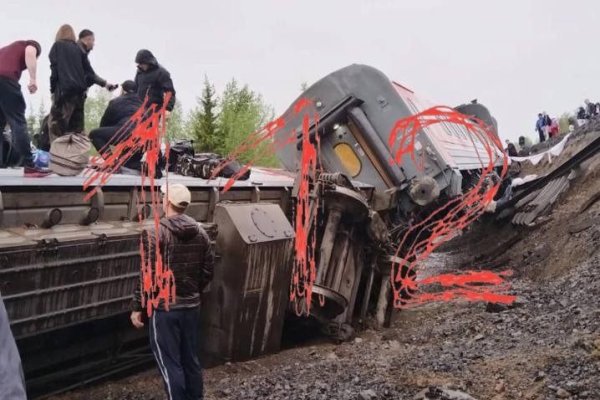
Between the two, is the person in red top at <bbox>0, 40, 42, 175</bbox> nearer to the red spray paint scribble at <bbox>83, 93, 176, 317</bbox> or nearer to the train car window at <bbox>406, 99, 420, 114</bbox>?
the red spray paint scribble at <bbox>83, 93, 176, 317</bbox>

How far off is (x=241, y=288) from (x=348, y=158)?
148 inches

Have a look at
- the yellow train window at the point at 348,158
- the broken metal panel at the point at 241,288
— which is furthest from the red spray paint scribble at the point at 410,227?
the broken metal panel at the point at 241,288

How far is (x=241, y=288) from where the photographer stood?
15.3ft

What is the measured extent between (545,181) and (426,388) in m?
9.40

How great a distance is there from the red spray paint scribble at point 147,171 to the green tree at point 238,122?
45.1 ft

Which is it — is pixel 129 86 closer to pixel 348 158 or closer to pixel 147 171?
pixel 147 171

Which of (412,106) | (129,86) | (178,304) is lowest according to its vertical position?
(178,304)

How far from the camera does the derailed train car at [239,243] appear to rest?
11.3 ft

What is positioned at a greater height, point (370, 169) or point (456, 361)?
Answer: point (370, 169)

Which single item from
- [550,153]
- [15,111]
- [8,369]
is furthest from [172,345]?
[550,153]

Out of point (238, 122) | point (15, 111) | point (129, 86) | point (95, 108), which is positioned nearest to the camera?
point (15, 111)

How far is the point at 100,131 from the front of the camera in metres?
5.47

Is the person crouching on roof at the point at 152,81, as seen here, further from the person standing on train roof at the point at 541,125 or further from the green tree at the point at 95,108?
the green tree at the point at 95,108

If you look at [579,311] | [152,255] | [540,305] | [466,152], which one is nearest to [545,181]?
[466,152]
